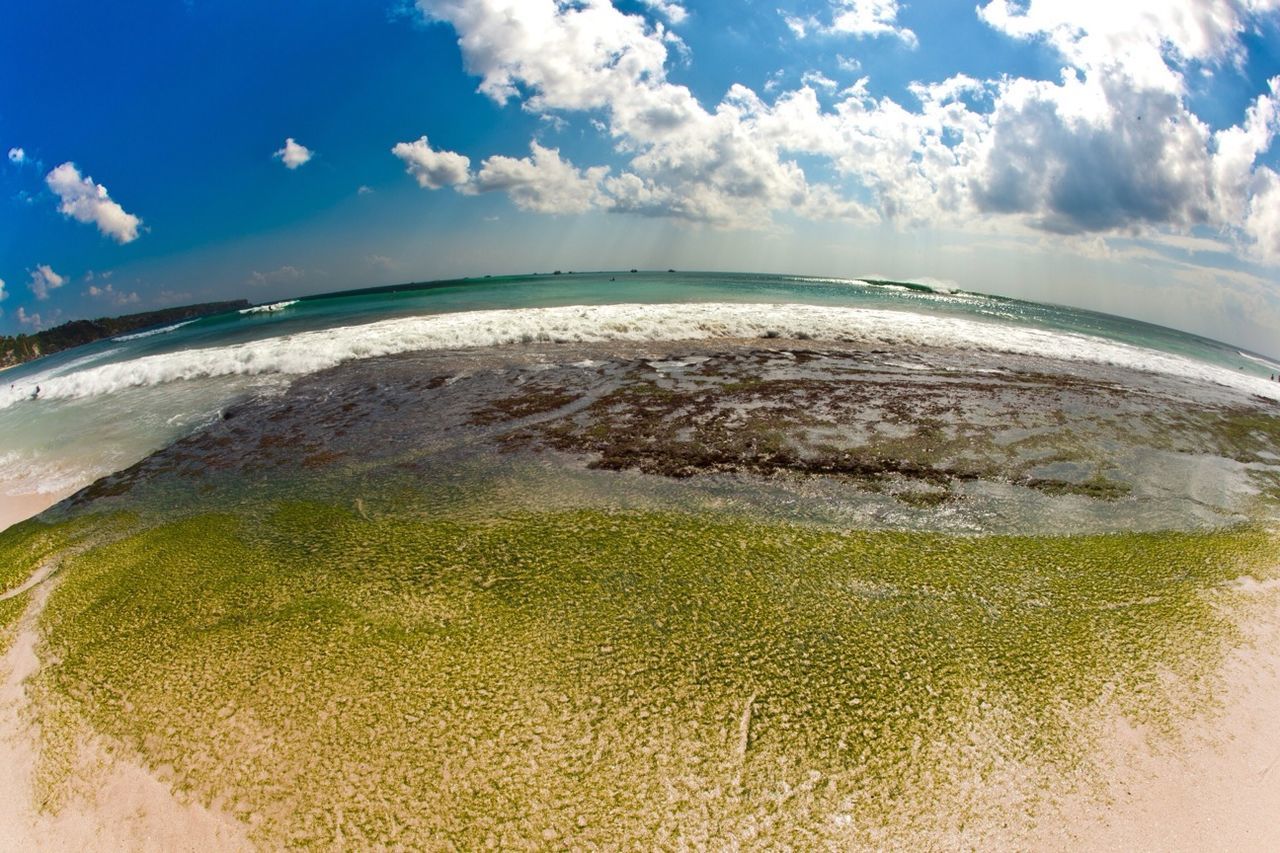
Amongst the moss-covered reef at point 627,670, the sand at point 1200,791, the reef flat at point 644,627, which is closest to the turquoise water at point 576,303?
the reef flat at point 644,627

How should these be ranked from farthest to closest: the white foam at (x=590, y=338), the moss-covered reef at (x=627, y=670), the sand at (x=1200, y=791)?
1. the white foam at (x=590, y=338)
2. the moss-covered reef at (x=627, y=670)
3. the sand at (x=1200, y=791)

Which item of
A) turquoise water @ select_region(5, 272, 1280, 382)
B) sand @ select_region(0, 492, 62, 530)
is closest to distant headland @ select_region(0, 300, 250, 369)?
turquoise water @ select_region(5, 272, 1280, 382)

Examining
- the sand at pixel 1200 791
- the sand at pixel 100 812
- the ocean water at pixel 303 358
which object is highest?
the ocean water at pixel 303 358

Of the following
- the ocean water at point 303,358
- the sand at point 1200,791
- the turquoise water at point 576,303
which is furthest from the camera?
the turquoise water at point 576,303

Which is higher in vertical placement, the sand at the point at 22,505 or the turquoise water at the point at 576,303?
the turquoise water at the point at 576,303

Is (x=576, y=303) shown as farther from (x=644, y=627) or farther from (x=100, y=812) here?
(x=100, y=812)

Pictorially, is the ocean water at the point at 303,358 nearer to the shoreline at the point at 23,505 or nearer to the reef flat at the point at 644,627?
the shoreline at the point at 23,505

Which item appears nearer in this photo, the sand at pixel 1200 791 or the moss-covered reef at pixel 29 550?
the sand at pixel 1200 791

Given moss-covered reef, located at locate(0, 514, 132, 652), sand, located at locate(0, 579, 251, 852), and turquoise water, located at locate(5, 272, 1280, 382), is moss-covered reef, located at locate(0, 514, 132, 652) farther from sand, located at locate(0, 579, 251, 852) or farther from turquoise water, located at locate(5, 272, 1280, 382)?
turquoise water, located at locate(5, 272, 1280, 382)
